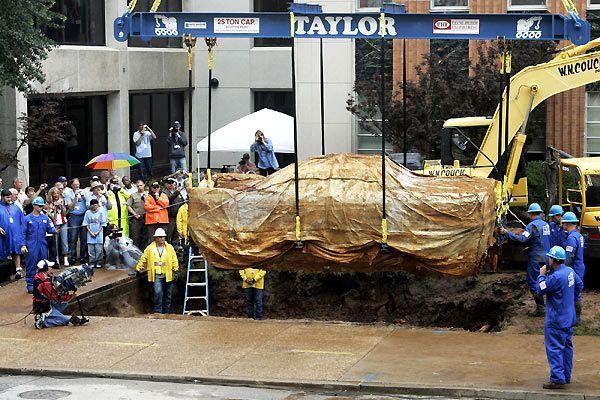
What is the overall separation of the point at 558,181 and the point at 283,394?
9315 mm

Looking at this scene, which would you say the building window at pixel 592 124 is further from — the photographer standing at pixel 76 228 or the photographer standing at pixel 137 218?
the photographer standing at pixel 76 228

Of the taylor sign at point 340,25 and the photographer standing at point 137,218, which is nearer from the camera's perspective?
the taylor sign at point 340,25

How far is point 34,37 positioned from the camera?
2105 centimetres

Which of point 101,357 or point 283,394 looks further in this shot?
point 101,357

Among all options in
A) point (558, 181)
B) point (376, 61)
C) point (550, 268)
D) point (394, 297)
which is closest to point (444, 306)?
point (394, 297)

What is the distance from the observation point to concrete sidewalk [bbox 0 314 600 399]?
544 inches

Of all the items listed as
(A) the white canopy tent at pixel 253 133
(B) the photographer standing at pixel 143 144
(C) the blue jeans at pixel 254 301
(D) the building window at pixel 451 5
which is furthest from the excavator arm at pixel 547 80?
(B) the photographer standing at pixel 143 144

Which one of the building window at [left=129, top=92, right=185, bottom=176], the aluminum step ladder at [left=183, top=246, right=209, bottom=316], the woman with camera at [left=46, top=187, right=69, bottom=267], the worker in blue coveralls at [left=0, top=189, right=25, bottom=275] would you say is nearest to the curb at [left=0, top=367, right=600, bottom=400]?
the worker in blue coveralls at [left=0, top=189, right=25, bottom=275]

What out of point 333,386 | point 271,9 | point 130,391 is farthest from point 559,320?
point 271,9

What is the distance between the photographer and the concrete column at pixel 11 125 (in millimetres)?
26625

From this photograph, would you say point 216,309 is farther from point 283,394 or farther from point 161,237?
point 283,394

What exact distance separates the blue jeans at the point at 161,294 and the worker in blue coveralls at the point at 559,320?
27.0 ft

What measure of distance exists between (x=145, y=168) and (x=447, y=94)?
8.84 meters

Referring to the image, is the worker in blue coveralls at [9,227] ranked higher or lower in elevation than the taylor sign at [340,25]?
lower
